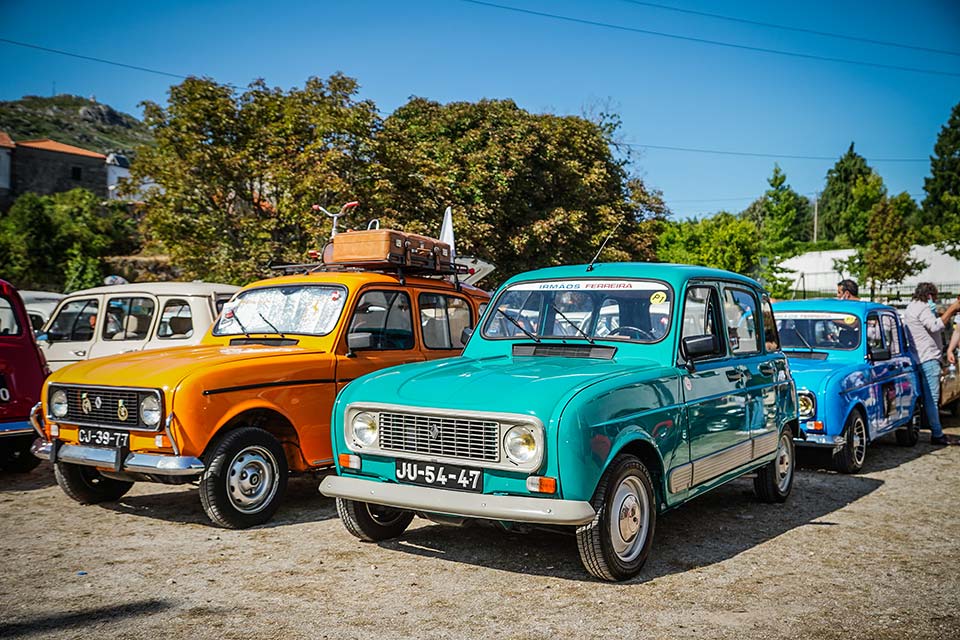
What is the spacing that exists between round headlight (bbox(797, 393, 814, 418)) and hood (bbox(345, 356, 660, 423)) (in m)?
3.59

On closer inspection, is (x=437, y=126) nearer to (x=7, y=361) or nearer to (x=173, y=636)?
(x=7, y=361)

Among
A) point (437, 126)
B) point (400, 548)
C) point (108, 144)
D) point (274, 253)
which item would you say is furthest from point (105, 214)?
point (108, 144)

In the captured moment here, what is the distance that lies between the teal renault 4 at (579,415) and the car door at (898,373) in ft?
11.9

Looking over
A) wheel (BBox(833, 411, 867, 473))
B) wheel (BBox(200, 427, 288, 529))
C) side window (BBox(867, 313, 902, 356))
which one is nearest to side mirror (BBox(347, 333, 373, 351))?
wheel (BBox(200, 427, 288, 529))

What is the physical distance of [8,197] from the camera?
7469 cm

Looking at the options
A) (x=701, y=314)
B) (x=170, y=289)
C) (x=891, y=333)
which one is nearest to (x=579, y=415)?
(x=701, y=314)

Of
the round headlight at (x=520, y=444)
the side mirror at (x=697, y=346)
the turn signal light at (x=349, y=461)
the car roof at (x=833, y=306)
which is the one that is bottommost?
the turn signal light at (x=349, y=461)

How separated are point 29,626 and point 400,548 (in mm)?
2345

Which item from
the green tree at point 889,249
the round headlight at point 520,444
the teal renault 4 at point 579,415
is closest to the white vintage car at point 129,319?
the teal renault 4 at point 579,415

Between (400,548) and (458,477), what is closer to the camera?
(458,477)

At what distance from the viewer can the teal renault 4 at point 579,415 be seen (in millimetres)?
4574

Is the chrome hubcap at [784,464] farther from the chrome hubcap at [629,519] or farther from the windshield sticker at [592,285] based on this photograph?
the chrome hubcap at [629,519]

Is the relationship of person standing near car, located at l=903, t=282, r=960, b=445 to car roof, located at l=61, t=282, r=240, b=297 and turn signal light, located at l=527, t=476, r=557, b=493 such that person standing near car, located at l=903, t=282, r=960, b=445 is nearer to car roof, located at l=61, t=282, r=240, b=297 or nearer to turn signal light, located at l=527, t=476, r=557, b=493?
turn signal light, located at l=527, t=476, r=557, b=493

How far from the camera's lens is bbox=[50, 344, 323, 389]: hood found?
240 inches
